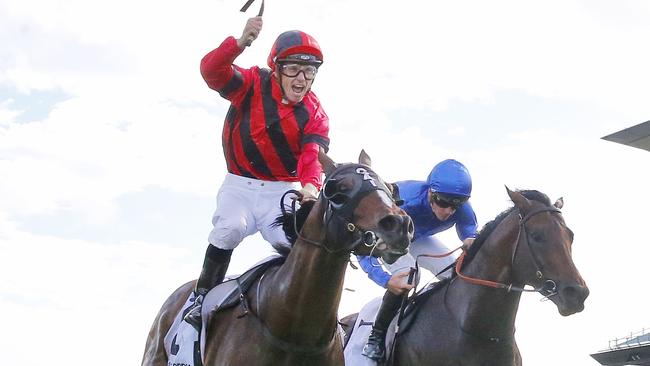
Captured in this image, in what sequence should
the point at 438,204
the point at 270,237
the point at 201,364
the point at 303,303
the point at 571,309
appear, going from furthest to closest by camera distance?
the point at 438,204
the point at 571,309
the point at 270,237
the point at 201,364
the point at 303,303

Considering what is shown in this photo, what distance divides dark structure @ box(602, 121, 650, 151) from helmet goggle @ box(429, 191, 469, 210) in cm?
2490

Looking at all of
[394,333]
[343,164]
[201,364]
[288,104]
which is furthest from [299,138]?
[394,333]

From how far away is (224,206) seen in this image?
775 centimetres

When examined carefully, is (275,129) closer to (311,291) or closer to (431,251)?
→ (311,291)

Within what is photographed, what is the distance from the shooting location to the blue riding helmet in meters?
9.62

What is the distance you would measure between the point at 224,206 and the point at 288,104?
96 centimetres

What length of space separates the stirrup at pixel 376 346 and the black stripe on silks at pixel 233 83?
2939 mm

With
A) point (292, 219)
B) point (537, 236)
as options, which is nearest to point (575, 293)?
point (537, 236)

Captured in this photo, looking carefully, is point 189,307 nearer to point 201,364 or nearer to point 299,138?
point 201,364

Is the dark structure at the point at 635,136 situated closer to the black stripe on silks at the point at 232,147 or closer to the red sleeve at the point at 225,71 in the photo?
the black stripe on silks at the point at 232,147

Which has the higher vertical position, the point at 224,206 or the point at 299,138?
the point at 299,138

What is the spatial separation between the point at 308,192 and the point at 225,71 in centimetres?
127

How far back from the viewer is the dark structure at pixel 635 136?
33.2m

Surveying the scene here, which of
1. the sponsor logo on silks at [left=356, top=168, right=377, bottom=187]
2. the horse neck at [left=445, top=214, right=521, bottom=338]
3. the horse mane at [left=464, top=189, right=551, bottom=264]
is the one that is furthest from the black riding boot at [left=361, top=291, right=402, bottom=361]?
the sponsor logo on silks at [left=356, top=168, right=377, bottom=187]
